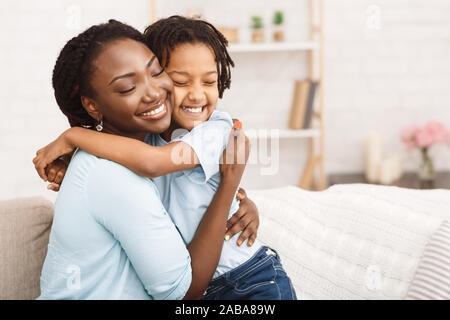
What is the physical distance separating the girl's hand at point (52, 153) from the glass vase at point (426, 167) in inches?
96.6

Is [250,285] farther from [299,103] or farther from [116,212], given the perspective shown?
[299,103]

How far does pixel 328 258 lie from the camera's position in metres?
1.37

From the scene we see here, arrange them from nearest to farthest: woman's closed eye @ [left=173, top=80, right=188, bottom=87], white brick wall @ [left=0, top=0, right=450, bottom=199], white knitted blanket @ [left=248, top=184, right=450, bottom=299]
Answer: woman's closed eye @ [left=173, top=80, right=188, bottom=87] < white knitted blanket @ [left=248, top=184, right=450, bottom=299] < white brick wall @ [left=0, top=0, right=450, bottom=199]

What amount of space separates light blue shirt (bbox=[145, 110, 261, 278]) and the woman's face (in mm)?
90

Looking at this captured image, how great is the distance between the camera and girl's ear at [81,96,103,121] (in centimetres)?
89

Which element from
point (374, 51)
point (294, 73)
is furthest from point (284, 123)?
point (374, 51)

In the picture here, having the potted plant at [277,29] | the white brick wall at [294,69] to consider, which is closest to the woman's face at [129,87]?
the potted plant at [277,29]

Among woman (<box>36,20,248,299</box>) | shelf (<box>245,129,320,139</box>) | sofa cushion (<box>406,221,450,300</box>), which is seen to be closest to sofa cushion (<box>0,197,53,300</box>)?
woman (<box>36,20,248,299</box>)

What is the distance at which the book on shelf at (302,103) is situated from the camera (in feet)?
9.50

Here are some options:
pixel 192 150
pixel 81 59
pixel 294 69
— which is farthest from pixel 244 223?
pixel 294 69

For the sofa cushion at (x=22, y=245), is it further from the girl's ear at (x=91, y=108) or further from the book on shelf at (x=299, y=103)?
the book on shelf at (x=299, y=103)

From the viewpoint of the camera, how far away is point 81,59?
2.83 feet

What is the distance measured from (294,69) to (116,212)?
2.52 meters

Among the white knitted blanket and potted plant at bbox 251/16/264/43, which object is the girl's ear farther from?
potted plant at bbox 251/16/264/43
